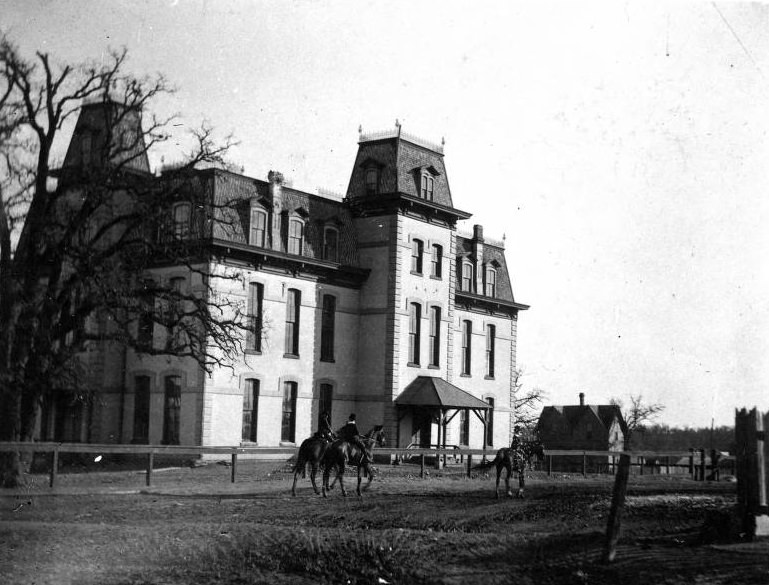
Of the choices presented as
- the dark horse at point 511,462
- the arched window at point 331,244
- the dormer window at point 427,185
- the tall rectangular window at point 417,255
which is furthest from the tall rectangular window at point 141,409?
the dark horse at point 511,462

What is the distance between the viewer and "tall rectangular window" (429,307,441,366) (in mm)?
45562

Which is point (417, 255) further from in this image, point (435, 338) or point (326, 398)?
point (326, 398)

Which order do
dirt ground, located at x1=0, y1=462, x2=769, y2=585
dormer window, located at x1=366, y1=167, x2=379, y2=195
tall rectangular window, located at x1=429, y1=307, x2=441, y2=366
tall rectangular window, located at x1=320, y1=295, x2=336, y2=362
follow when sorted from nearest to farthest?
dirt ground, located at x1=0, y1=462, x2=769, y2=585 < tall rectangular window, located at x1=320, y1=295, x2=336, y2=362 < dormer window, located at x1=366, y1=167, x2=379, y2=195 < tall rectangular window, located at x1=429, y1=307, x2=441, y2=366

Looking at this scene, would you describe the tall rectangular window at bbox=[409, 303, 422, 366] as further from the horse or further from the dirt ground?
the dirt ground

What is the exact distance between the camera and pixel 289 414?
40250 mm

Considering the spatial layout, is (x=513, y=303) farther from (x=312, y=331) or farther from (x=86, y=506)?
(x=86, y=506)

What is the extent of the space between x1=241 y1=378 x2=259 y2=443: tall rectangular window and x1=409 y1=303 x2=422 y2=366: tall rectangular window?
325 inches

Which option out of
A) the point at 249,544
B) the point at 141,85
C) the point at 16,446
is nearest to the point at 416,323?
the point at 141,85

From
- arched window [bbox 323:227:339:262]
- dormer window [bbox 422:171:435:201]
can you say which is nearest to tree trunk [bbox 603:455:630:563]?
arched window [bbox 323:227:339:262]

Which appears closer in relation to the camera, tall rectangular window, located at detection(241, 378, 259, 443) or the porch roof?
tall rectangular window, located at detection(241, 378, 259, 443)

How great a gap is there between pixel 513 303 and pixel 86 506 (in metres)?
36.4

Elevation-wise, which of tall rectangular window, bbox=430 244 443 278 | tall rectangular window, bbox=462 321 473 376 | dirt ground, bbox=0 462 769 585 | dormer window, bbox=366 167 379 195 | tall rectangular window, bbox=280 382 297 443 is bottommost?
dirt ground, bbox=0 462 769 585

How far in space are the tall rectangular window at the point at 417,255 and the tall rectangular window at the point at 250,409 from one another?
31.1 feet

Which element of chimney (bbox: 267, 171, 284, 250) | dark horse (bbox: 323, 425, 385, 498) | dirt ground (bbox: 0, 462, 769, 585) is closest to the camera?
dirt ground (bbox: 0, 462, 769, 585)
